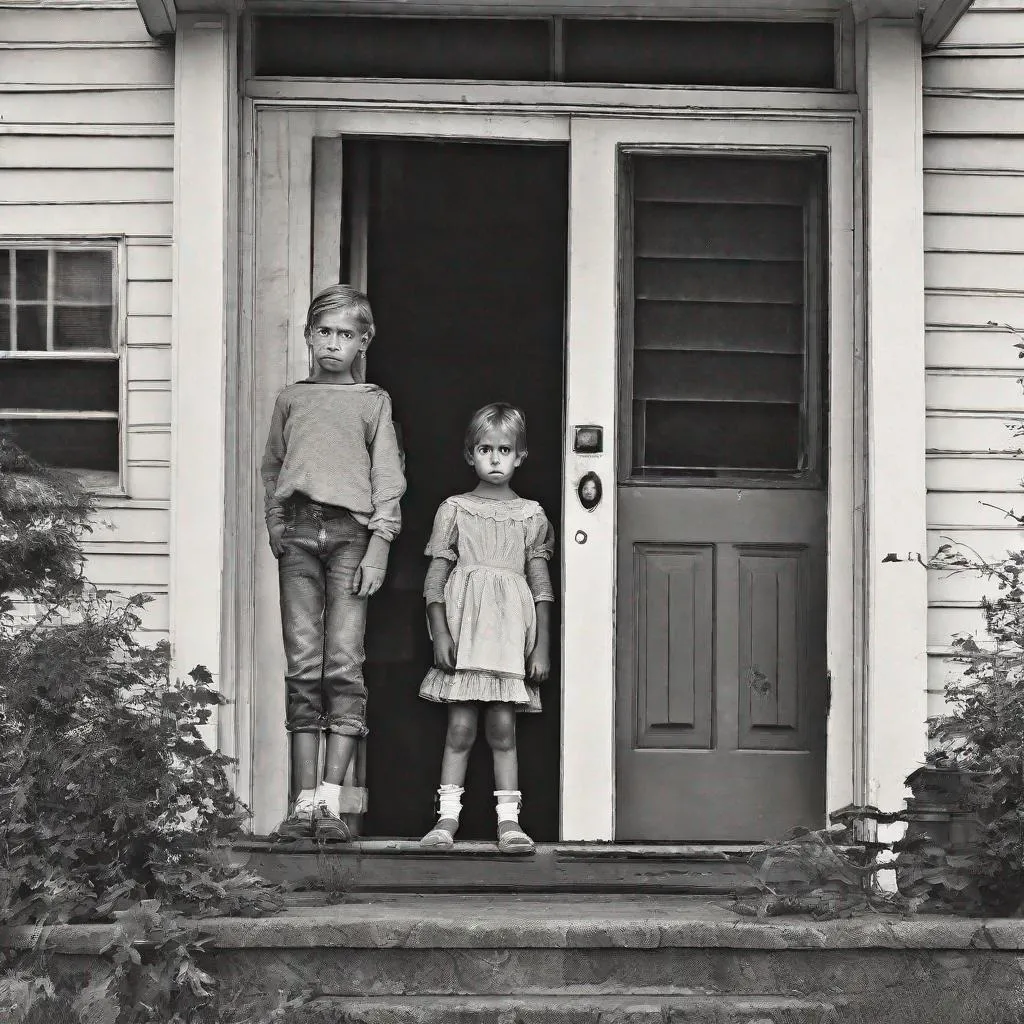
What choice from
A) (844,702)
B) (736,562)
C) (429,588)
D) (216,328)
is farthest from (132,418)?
(844,702)

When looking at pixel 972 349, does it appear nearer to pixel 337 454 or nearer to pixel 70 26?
pixel 337 454

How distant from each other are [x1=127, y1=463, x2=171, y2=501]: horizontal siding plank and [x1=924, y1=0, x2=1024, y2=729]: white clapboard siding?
2744mm

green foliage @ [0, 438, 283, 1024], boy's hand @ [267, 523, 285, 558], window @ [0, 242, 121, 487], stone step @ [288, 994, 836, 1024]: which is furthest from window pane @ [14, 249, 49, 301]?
stone step @ [288, 994, 836, 1024]

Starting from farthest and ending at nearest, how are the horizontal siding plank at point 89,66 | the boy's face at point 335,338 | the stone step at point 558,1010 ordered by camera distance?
the horizontal siding plank at point 89,66 → the boy's face at point 335,338 → the stone step at point 558,1010

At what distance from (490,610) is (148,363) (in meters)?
1.53

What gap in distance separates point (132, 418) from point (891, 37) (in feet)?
9.98

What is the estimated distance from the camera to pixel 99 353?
235 inches

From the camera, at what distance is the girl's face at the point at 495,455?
5.92 m

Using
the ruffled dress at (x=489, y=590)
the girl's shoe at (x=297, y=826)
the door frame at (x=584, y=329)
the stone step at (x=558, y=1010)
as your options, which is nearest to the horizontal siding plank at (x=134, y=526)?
the door frame at (x=584, y=329)

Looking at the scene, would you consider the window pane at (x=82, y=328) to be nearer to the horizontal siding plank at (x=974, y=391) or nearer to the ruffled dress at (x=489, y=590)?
the ruffled dress at (x=489, y=590)

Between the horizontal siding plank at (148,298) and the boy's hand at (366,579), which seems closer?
the boy's hand at (366,579)

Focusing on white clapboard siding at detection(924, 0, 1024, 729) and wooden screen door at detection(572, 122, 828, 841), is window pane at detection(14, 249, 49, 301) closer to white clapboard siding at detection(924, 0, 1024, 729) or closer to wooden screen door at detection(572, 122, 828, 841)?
wooden screen door at detection(572, 122, 828, 841)

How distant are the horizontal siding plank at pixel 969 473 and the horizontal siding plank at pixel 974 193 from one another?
90 cm

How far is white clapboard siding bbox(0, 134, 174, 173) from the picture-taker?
19.5ft
